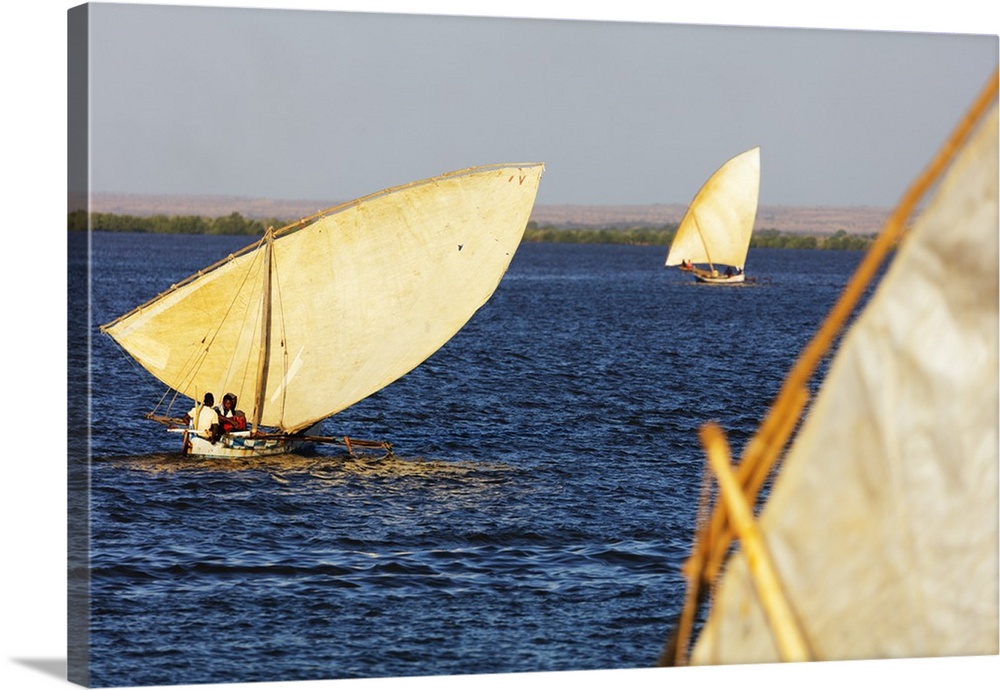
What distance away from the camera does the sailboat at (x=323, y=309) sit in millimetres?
18266

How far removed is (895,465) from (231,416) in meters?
14.6

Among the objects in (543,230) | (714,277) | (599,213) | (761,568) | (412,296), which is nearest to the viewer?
(761,568)

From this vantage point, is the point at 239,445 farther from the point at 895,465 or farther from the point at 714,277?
the point at 895,465

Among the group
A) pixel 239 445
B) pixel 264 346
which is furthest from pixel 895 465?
pixel 264 346

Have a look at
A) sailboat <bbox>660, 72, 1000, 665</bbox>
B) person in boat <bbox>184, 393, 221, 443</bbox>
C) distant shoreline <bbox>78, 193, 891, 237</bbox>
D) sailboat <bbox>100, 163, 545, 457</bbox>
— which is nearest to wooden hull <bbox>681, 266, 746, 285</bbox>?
sailboat <bbox>100, 163, 545, 457</bbox>

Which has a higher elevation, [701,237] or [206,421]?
[701,237]

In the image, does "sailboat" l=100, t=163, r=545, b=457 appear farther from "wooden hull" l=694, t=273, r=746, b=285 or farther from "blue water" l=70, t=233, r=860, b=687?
"wooden hull" l=694, t=273, r=746, b=285

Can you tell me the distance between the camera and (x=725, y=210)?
56.2ft

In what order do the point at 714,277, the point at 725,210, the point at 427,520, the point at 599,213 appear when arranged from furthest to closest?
the point at 714,277 < the point at 725,210 < the point at 599,213 < the point at 427,520

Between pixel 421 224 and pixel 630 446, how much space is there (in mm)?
3580

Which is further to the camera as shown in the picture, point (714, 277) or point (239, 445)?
point (714, 277)

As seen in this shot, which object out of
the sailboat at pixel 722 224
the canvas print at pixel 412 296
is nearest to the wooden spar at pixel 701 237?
the sailboat at pixel 722 224

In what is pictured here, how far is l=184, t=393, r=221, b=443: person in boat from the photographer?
59.6 feet

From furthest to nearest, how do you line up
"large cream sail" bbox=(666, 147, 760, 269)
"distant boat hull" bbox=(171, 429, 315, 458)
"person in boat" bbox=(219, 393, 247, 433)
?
"person in boat" bbox=(219, 393, 247, 433)
"distant boat hull" bbox=(171, 429, 315, 458)
"large cream sail" bbox=(666, 147, 760, 269)
